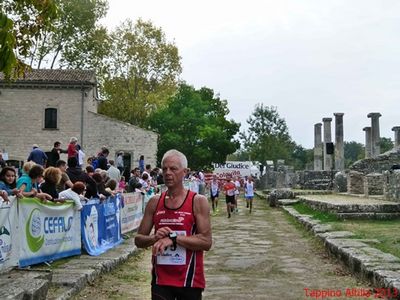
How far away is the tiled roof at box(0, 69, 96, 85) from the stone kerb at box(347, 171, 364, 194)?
20.7 meters

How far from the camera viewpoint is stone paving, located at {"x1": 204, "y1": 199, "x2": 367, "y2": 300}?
7797 mm

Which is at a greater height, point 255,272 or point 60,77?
point 60,77

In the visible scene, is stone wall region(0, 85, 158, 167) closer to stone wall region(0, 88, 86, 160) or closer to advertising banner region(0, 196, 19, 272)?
stone wall region(0, 88, 86, 160)

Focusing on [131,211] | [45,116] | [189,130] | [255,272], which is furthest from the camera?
[189,130]

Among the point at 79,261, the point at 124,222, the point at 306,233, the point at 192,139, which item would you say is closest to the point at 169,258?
the point at 79,261

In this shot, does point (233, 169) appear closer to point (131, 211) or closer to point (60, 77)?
point (60, 77)

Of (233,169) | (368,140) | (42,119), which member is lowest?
(233,169)

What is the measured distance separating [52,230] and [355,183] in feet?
59.7

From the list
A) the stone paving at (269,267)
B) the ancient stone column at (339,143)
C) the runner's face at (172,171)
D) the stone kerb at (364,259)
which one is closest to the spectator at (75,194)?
the stone paving at (269,267)

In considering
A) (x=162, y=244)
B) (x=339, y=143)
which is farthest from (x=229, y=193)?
(x=339, y=143)

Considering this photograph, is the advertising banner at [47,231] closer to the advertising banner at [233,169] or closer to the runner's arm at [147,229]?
the runner's arm at [147,229]

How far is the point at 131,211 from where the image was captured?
47.9 ft

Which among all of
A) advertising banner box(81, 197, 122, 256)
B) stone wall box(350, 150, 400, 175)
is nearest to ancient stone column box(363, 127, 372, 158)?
stone wall box(350, 150, 400, 175)

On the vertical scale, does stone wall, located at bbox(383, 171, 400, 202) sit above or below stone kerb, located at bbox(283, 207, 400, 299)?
above
